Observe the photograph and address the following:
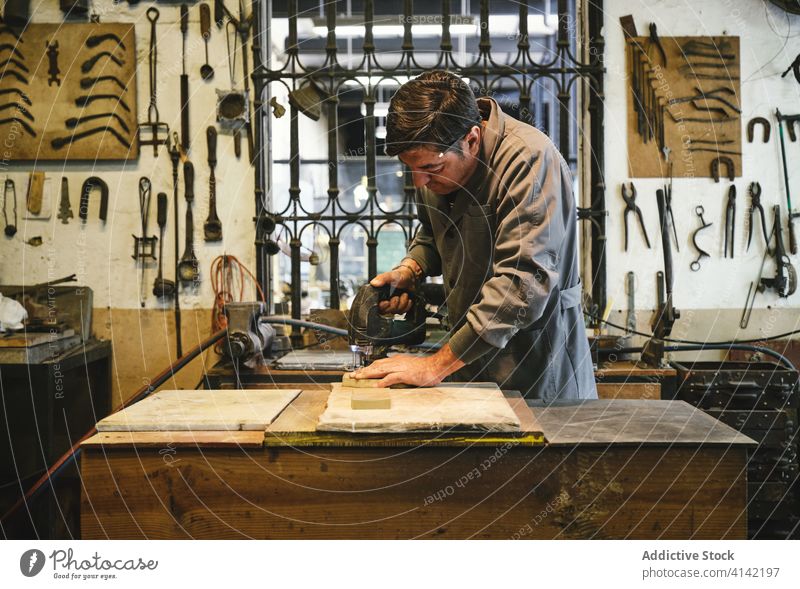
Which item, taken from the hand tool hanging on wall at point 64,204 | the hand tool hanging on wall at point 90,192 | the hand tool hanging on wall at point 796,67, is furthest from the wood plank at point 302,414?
the hand tool hanging on wall at point 796,67

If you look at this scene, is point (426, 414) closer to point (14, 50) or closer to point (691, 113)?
point (691, 113)

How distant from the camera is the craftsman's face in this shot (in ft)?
6.18

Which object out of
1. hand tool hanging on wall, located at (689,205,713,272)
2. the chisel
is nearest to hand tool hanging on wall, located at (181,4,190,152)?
the chisel

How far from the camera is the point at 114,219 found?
3.64 m

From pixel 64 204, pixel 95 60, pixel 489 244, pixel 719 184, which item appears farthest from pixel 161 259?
pixel 719 184

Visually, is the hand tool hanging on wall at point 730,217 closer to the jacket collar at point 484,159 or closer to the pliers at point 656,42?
the pliers at point 656,42

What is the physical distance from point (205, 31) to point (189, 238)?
1.11 meters

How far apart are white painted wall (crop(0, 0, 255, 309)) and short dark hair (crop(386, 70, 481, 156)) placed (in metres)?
1.94

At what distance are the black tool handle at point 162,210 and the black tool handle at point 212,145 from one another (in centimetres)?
31

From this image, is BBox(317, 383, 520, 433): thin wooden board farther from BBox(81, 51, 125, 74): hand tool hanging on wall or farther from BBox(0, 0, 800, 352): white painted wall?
BBox(81, 51, 125, 74): hand tool hanging on wall

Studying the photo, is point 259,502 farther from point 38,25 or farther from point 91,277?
point 38,25

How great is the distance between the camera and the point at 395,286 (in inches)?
79.3

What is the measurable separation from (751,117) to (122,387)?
3.72 m
